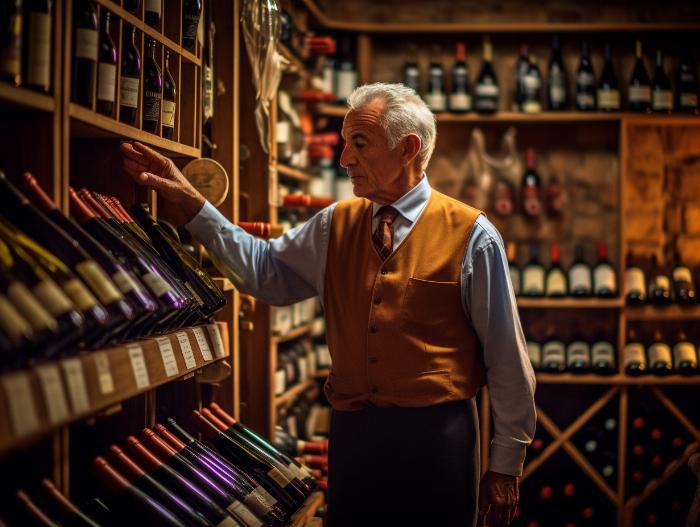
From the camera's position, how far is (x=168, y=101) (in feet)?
7.13

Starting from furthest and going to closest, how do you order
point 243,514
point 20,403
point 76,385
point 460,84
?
point 460,84
point 243,514
point 76,385
point 20,403

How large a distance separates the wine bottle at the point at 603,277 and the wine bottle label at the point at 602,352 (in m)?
0.29

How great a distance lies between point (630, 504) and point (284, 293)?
9.34 feet

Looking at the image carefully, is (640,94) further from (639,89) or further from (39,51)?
(39,51)

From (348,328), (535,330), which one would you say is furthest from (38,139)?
(535,330)

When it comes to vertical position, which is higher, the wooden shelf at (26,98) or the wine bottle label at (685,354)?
the wooden shelf at (26,98)

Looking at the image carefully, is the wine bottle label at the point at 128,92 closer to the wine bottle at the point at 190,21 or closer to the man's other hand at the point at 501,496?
the wine bottle at the point at 190,21

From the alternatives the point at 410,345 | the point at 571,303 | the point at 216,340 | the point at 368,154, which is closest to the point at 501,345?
the point at 410,345

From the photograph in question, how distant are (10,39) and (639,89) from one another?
3815mm

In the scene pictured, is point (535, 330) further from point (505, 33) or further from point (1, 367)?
point (1, 367)

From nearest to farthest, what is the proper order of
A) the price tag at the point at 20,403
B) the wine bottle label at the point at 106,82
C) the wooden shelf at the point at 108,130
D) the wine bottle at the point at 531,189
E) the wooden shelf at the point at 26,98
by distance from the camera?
the price tag at the point at 20,403 < the wooden shelf at the point at 26,98 < the wooden shelf at the point at 108,130 < the wine bottle label at the point at 106,82 < the wine bottle at the point at 531,189

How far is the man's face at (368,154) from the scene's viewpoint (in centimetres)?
221

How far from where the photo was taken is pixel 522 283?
4.51m

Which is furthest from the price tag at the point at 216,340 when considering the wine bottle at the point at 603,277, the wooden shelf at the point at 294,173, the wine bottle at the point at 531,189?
the wine bottle at the point at 531,189
